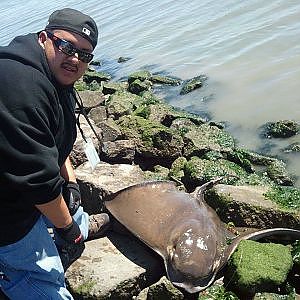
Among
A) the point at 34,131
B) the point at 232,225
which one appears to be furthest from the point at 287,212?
the point at 34,131

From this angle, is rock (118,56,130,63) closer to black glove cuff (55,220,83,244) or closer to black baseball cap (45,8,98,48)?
black glove cuff (55,220,83,244)

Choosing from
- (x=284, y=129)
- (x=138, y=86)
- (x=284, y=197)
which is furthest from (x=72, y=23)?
(x=138, y=86)

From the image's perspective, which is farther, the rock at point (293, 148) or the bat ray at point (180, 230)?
the rock at point (293, 148)

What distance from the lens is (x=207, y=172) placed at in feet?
21.0

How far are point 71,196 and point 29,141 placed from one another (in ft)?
5.90

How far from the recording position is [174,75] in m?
12.6

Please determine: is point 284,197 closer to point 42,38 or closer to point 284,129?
point 284,129

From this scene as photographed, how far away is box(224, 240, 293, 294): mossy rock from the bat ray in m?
0.13

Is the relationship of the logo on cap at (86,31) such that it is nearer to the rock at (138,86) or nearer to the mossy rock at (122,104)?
the mossy rock at (122,104)

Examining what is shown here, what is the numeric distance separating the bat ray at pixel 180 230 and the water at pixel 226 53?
8.40ft

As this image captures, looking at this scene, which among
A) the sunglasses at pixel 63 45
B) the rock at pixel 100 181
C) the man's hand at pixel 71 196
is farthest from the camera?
the rock at pixel 100 181

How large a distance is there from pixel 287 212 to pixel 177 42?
10539 millimetres

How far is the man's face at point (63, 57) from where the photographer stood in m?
3.04

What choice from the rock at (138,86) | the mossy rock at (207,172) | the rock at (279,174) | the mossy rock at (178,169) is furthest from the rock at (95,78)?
the rock at (279,174)
